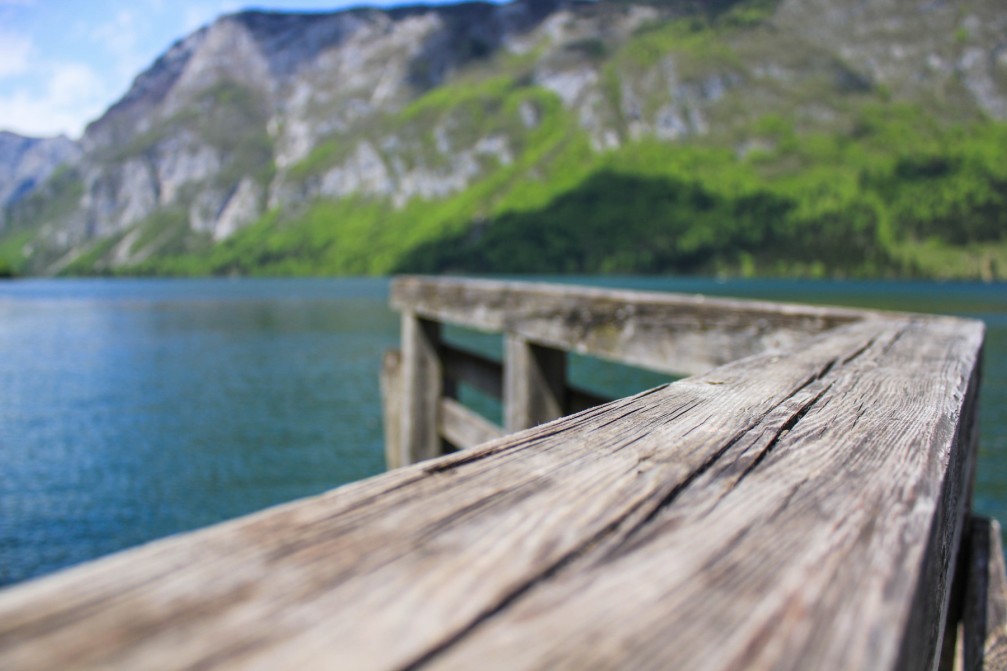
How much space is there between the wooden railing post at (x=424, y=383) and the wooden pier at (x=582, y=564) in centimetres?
540

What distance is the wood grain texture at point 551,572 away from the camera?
25.7 inches

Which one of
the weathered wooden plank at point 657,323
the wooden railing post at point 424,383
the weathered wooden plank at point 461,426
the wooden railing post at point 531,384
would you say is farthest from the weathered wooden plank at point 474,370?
the weathered wooden plank at point 657,323

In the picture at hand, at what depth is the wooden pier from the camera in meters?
0.66

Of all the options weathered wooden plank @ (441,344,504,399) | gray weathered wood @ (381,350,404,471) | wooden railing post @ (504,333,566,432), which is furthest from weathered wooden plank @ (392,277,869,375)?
gray weathered wood @ (381,350,404,471)

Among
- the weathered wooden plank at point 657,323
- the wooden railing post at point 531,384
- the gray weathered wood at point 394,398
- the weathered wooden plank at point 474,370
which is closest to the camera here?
the weathered wooden plank at point 657,323

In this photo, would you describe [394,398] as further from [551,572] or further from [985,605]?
[551,572]

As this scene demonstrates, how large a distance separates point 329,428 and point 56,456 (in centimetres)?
785

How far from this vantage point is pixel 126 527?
14.8m

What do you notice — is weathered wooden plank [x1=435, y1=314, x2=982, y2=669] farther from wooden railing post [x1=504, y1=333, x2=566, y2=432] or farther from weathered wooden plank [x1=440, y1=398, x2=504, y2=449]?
weathered wooden plank [x1=440, y1=398, x2=504, y2=449]

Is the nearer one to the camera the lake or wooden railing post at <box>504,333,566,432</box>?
wooden railing post at <box>504,333,566,432</box>

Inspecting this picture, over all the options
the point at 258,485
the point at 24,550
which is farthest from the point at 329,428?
the point at 24,550

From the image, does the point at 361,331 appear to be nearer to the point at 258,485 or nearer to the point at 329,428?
the point at 329,428

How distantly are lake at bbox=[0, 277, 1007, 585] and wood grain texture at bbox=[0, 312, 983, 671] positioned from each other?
1409 cm

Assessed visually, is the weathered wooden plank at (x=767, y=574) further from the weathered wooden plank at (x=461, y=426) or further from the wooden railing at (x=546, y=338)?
the weathered wooden plank at (x=461, y=426)
